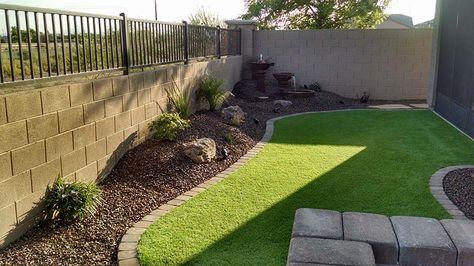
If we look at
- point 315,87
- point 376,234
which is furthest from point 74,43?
point 315,87

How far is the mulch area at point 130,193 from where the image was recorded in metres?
2.90

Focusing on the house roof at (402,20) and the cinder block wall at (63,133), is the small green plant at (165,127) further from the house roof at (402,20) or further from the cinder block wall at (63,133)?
the house roof at (402,20)

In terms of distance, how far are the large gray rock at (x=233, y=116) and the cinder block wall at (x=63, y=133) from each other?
1.58 meters

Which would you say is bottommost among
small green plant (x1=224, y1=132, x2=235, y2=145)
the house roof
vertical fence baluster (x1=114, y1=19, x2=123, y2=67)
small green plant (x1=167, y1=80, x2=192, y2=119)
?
small green plant (x1=224, y1=132, x2=235, y2=145)

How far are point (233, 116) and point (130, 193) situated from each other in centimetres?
303

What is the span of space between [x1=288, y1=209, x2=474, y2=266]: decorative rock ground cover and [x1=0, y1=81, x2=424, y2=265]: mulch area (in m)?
1.32

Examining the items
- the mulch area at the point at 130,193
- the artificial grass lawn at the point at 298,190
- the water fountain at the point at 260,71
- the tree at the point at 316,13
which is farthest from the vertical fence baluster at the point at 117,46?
the tree at the point at 316,13

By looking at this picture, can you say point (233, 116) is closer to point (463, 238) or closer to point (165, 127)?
point (165, 127)

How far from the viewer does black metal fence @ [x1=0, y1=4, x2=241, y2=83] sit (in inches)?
123

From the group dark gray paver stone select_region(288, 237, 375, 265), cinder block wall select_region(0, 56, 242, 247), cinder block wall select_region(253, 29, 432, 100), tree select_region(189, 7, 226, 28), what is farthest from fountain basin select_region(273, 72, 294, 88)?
dark gray paver stone select_region(288, 237, 375, 265)

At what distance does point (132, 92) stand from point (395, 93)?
781cm

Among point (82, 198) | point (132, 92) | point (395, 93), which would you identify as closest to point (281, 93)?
point (395, 93)

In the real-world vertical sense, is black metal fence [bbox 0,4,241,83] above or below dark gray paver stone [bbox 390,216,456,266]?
above

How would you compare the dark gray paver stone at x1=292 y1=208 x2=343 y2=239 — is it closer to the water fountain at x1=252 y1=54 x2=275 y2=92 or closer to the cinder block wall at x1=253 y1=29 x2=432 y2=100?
the water fountain at x1=252 y1=54 x2=275 y2=92
